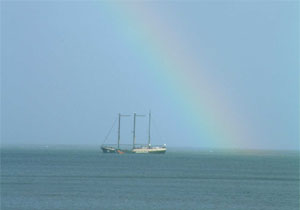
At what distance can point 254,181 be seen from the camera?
11144 cm

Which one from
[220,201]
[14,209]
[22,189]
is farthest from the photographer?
[22,189]

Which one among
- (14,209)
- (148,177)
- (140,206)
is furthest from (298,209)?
(148,177)

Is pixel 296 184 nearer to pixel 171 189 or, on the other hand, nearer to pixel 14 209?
pixel 171 189

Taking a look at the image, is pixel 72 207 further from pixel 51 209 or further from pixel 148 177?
pixel 148 177

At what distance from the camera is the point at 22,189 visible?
86.5 m

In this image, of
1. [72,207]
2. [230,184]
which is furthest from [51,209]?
[230,184]

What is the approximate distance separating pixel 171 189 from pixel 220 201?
14.4 metres

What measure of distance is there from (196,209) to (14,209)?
57.6ft

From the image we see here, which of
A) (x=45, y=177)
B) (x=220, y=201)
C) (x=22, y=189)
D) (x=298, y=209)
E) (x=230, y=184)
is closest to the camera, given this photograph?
(x=298, y=209)

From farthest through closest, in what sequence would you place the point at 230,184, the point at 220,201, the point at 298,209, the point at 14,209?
the point at 230,184
the point at 220,201
the point at 298,209
the point at 14,209

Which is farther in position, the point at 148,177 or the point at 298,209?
the point at 148,177

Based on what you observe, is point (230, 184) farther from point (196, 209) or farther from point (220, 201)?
point (196, 209)

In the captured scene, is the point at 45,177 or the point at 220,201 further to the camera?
the point at 45,177

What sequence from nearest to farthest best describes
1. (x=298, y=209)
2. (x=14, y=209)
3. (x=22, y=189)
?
(x=14, y=209) → (x=298, y=209) → (x=22, y=189)
